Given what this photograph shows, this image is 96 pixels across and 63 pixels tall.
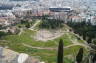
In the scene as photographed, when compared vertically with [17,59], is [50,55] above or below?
below

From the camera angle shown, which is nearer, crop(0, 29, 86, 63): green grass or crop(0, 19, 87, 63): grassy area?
crop(0, 19, 87, 63): grassy area

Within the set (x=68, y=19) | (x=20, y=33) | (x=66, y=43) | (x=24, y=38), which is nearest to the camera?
(x=66, y=43)

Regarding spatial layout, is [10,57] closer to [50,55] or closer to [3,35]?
[50,55]

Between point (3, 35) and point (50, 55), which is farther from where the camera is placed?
point (3, 35)

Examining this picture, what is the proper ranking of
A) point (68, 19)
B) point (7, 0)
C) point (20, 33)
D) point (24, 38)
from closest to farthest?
point (24, 38) → point (20, 33) → point (68, 19) → point (7, 0)

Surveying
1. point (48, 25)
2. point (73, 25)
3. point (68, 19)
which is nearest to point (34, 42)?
point (48, 25)

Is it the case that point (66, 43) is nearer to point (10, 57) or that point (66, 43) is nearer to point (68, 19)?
point (10, 57)

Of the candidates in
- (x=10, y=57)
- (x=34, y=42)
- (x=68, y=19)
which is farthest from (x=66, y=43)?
(x=68, y=19)

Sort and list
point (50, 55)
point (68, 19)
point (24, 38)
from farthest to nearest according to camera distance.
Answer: point (68, 19) < point (24, 38) < point (50, 55)

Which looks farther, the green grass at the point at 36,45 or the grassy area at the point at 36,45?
the green grass at the point at 36,45
